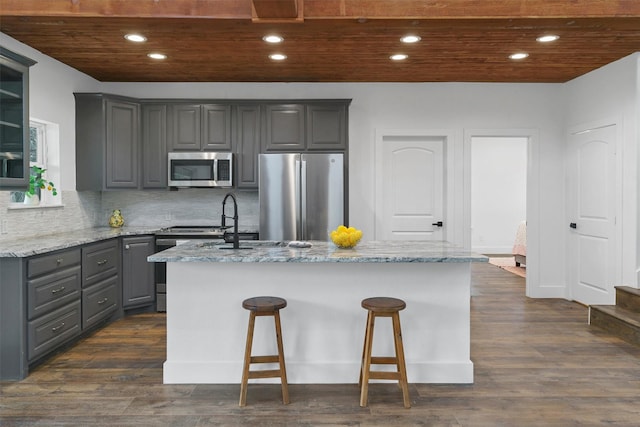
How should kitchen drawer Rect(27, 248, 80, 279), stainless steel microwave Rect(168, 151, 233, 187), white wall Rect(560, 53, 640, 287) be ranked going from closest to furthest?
kitchen drawer Rect(27, 248, 80, 279)
white wall Rect(560, 53, 640, 287)
stainless steel microwave Rect(168, 151, 233, 187)

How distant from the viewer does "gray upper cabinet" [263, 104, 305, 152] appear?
5066mm

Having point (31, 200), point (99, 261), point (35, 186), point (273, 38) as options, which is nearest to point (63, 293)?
point (99, 261)

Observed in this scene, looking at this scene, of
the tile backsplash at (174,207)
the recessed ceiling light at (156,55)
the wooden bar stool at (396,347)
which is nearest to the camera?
the wooden bar stool at (396,347)

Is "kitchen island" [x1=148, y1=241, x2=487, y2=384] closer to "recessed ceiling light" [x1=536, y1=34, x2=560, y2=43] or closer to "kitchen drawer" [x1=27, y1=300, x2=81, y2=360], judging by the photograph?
"kitchen drawer" [x1=27, y1=300, x2=81, y2=360]

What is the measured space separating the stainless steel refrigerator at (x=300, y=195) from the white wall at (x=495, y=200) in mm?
5601

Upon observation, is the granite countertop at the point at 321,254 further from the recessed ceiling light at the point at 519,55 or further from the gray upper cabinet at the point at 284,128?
the recessed ceiling light at the point at 519,55

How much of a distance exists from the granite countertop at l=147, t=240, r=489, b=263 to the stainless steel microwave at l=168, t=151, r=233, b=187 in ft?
5.70

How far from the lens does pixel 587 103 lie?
508 centimetres

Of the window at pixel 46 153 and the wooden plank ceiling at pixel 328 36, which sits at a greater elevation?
the wooden plank ceiling at pixel 328 36

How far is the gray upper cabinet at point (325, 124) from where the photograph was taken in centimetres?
504

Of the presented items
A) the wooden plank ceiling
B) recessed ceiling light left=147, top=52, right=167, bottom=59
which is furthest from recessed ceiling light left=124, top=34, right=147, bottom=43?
recessed ceiling light left=147, top=52, right=167, bottom=59

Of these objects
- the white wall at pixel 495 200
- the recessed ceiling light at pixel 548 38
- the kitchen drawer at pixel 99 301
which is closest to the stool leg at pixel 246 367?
the kitchen drawer at pixel 99 301

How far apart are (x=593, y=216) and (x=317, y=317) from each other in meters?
3.65

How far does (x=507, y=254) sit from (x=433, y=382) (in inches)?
282
